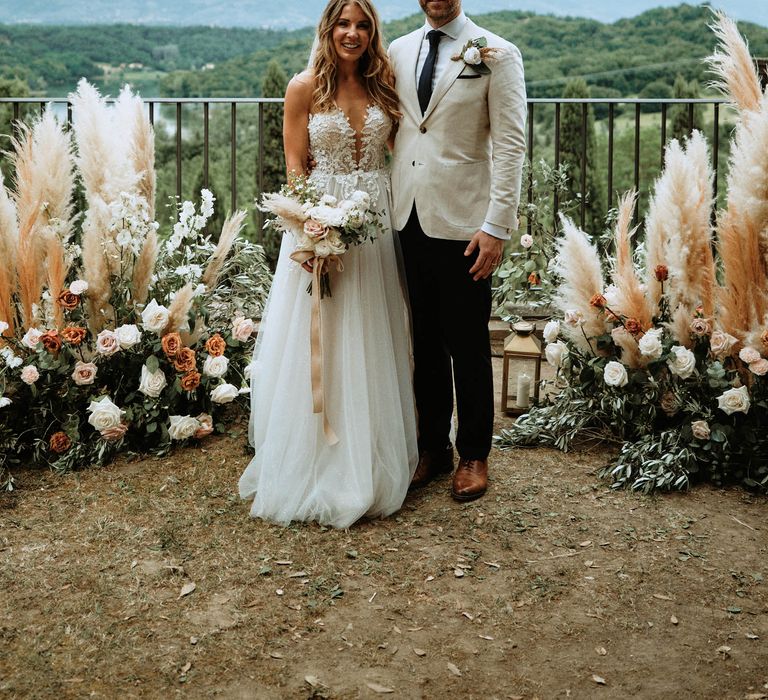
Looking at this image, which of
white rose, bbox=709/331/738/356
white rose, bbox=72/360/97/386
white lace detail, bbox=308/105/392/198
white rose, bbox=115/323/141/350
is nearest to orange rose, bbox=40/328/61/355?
white rose, bbox=72/360/97/386

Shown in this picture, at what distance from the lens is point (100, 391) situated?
12.0 ft

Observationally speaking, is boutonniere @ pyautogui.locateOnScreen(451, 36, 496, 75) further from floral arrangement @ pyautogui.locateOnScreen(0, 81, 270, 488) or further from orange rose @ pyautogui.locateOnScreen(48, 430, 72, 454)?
orange rose @ pyautogui.locateOnScreen(48, 430, 72, 454)

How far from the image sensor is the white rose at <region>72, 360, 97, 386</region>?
355cm

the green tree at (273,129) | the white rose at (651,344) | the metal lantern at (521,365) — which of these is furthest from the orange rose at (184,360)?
the green tree at (273,129)

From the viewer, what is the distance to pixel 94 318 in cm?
370

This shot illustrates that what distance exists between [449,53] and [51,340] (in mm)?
1891

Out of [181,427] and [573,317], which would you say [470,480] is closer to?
[573,317]

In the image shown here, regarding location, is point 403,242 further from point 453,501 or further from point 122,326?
point 122,326

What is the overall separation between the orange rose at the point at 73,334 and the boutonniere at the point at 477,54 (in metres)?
1.82

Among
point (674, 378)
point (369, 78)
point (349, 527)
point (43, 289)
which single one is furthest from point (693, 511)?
point (43, 289)

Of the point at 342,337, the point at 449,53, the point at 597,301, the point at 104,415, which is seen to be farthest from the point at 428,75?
the point at 104,415

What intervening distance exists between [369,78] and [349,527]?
1518 millimetres

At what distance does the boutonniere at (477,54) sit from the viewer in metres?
2.84

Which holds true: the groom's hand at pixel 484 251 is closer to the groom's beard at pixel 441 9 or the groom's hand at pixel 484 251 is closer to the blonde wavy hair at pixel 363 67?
the blonde wavy hair at pixel 363 67
